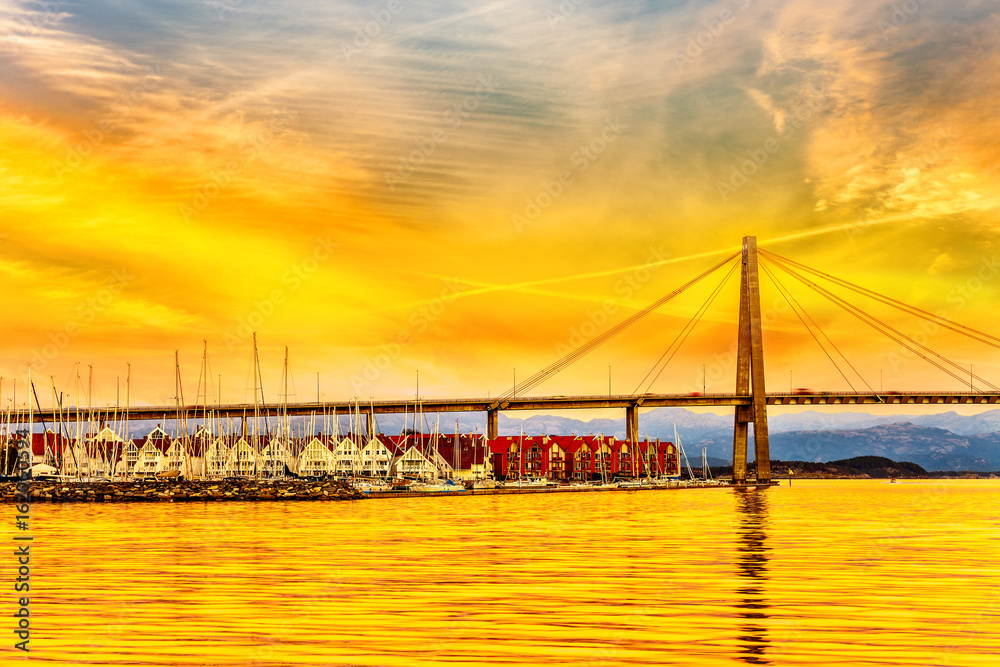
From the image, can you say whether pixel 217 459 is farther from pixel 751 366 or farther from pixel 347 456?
pixel 751 366

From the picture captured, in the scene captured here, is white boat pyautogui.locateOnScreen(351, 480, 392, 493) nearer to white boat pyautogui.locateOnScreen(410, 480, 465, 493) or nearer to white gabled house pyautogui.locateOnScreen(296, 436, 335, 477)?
white boat pyautogui.locateOnScreen(410, 480, 465, 493)

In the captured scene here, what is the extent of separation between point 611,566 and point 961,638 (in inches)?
402

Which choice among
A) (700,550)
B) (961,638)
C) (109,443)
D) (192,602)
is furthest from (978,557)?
(109,443)

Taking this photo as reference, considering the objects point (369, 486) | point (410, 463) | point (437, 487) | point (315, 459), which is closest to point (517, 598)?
point (437, 487)

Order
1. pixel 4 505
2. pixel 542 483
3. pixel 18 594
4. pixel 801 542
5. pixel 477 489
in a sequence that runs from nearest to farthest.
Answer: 1. pixel 18 594
2. pixel 801 542
3. pixel 4 505
4. pixel 477 489
5. pixel 542 483

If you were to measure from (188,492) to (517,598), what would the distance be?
2386 inches

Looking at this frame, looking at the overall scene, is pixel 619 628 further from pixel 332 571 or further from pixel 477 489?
pixel 477 489

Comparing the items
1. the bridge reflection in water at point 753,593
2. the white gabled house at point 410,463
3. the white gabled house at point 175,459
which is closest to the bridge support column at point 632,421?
the white gabled house at point 410,463

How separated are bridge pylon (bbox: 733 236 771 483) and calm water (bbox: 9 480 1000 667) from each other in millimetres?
65946

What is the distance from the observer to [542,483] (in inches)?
3890

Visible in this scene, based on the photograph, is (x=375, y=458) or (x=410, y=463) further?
(x=375, y=458)

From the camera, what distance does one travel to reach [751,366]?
101m

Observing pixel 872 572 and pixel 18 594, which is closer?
pixel 18 594

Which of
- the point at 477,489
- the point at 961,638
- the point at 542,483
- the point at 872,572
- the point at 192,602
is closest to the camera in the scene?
the point at 961,638
